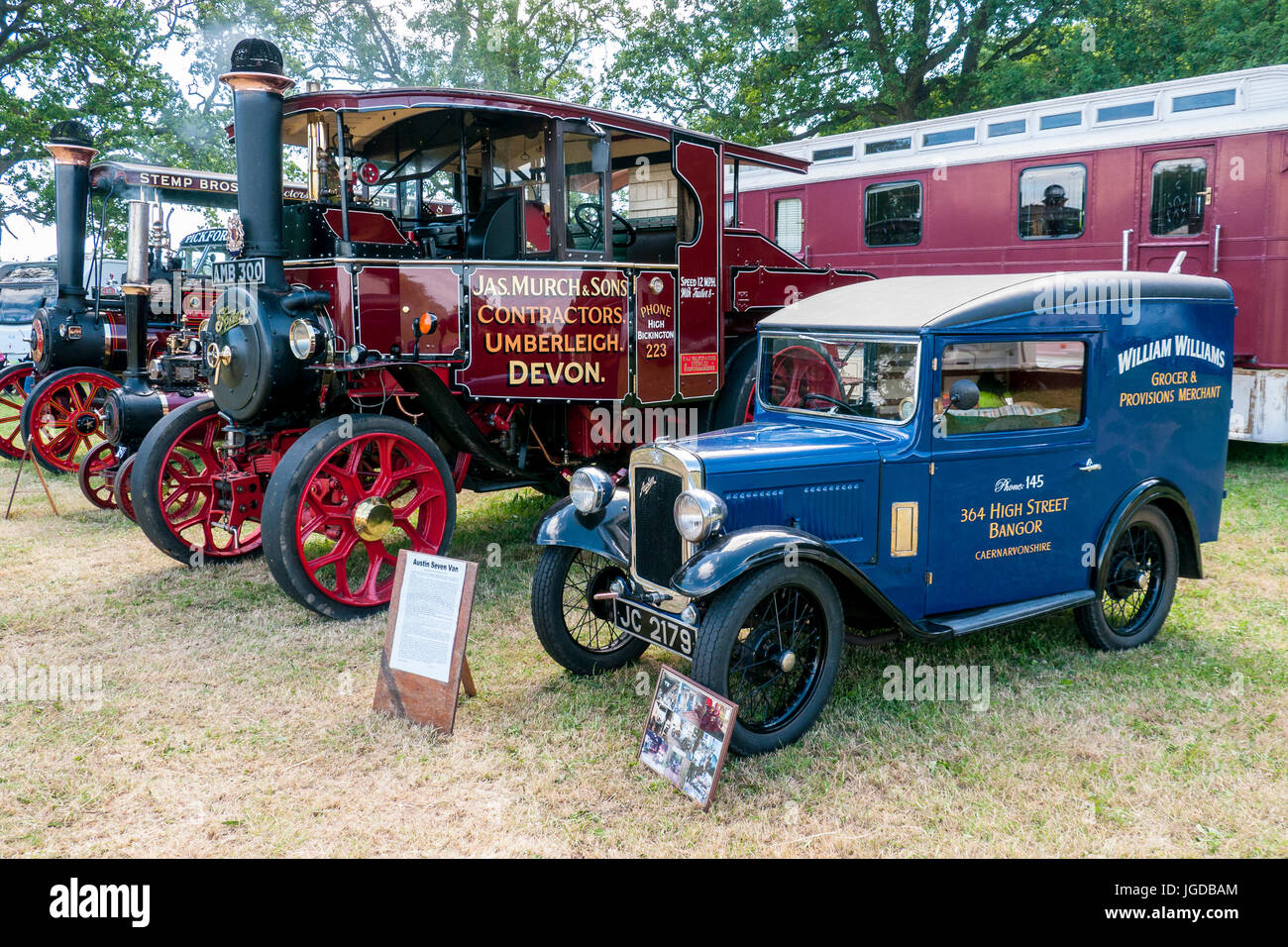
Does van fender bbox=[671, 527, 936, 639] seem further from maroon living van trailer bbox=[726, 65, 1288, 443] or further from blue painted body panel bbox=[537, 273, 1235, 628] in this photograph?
maroon living van trailer bbox=[726, 65, 1288, 443]

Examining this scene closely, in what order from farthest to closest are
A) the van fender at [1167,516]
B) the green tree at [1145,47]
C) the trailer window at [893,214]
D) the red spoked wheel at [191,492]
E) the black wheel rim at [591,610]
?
the green tree at [1145,47]
the trailer window at [893,214]
the red spoked wheel at [191,492]
the van fender at [1167,516]
the black wheel rim at [591,610]

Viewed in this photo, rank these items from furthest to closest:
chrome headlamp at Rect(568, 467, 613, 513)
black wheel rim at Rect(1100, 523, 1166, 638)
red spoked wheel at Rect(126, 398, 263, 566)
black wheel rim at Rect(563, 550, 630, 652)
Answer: red spoked wheel at Rect(126, 398, 263, 566) → black wheel rim at Rect(1100, 523, 1166, 638) → black wheel rim at Rect(563, 550, 630, 652) → chrome headlamp at Rect(568, 467, 613, 513)

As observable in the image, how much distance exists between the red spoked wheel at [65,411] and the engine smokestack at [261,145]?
4951 mm

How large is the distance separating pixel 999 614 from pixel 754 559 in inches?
56.4

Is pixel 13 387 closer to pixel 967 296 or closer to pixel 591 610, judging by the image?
pixel 591 610

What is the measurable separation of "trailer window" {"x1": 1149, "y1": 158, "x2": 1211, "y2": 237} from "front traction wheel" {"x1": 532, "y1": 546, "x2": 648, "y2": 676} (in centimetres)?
711

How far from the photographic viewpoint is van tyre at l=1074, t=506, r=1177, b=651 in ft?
15.9

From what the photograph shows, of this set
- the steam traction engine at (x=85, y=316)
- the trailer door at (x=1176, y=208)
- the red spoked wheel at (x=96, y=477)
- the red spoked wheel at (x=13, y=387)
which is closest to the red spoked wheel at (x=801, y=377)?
the red spoked wheel at (x=96, y=477)

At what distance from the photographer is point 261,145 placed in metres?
5.36

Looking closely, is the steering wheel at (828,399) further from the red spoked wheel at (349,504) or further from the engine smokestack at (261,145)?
the engine smokestack at (261,145)

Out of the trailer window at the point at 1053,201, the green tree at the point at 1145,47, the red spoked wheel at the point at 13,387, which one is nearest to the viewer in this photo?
the trailer window at the point at 1053,201

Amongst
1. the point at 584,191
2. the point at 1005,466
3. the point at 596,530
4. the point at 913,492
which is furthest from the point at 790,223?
the point at 596,530

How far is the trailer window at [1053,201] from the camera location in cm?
973

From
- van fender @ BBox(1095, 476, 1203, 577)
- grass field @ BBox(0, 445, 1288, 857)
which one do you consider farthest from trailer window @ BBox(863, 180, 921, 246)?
van fender @ BBox(1095, 476, 1203, 577)
